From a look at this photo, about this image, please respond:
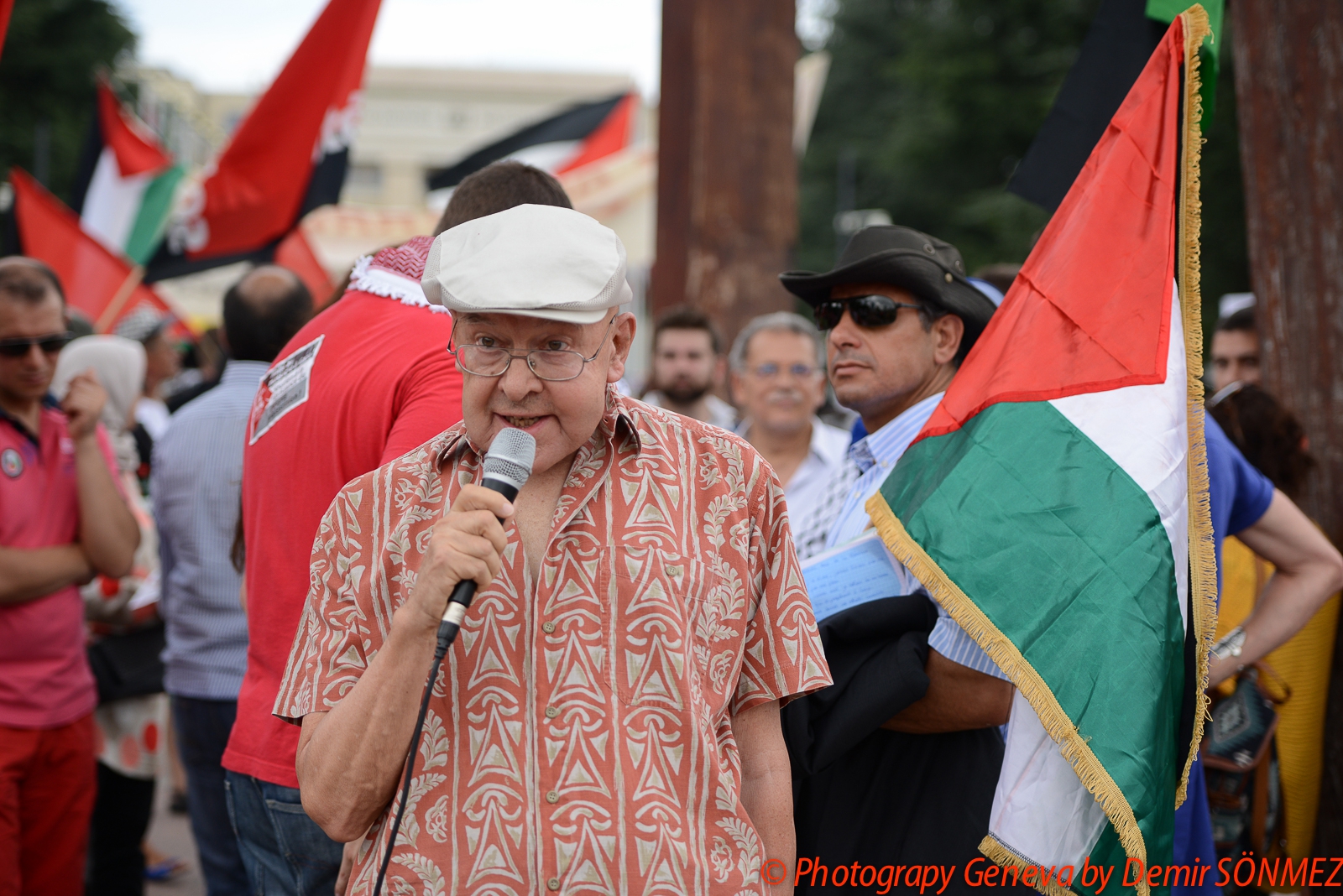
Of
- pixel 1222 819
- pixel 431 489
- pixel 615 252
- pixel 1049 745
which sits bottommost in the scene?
pixel 1222 819

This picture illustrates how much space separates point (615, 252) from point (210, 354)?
25.3 ft

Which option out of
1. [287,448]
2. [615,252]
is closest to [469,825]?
[615,252]

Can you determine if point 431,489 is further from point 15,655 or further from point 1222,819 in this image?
point 1222,819

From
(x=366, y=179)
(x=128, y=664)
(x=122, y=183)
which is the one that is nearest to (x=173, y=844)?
(x=128, y=664)

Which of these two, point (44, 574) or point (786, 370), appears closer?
point (44, 574)

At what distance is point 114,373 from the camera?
508cm

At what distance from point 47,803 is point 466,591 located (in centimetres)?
269

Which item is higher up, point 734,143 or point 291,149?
point 734,143

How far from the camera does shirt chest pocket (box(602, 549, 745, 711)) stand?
1745 millimetres

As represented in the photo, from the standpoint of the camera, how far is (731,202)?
21.6 ft

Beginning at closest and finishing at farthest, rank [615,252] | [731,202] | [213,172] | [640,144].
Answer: [615,252], [731,202], [213,172], [640,144]

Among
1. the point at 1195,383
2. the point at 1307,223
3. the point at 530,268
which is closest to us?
the point at 530,268

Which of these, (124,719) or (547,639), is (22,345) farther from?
(547,639)

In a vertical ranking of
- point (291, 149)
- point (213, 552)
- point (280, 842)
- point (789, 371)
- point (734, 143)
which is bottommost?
point (280, 842)
